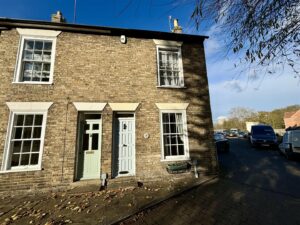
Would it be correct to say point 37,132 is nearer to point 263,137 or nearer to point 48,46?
point 48,46

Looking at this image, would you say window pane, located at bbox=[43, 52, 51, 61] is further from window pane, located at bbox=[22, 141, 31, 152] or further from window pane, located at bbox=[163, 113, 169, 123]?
window pane, located at bbox=[163, 113, 169, 123]

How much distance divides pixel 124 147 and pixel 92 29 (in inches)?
209

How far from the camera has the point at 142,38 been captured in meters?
7.72

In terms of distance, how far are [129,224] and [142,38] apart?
7269 mm

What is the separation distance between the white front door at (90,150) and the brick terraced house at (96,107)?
38mm

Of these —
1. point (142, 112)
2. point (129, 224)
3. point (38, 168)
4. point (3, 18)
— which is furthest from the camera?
point (142, 112)

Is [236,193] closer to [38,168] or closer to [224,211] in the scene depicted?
[224,211]

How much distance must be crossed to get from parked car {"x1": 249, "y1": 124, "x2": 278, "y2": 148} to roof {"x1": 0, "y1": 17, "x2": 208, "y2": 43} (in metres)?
12.7

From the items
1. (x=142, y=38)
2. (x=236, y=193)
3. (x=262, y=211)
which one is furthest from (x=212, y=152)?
(x=142, y=38)

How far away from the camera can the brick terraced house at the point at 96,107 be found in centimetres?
603

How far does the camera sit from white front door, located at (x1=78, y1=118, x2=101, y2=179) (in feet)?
21.4

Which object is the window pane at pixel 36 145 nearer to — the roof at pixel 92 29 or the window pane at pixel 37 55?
the window pane at pixel 37 55

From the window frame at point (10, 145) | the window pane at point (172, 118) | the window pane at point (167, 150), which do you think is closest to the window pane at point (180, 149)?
the window pane at point (167, 150)

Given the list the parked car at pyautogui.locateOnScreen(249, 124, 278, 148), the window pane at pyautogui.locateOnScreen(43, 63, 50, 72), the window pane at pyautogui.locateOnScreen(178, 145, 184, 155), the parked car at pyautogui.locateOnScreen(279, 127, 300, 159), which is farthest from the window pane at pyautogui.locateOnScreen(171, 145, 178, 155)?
the parked car at pyautogui.locateOnScreen(249, 124, 278, 148)
